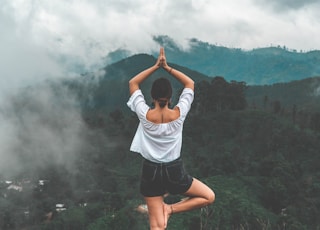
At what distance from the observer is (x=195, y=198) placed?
3.87m

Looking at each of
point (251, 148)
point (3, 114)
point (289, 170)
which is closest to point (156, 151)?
point (289, 170)

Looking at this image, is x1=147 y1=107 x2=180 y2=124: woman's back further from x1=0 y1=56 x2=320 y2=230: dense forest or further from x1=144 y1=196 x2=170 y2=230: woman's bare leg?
x1=0 y1=56 x2=320 y2=230: dense forest

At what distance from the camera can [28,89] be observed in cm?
11094

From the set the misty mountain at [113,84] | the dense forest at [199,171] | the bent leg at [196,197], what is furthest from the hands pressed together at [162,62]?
the misty mountain at [113,84]

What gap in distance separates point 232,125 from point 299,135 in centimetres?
698

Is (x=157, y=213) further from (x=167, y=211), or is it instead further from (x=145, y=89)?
(x=145, y=89)

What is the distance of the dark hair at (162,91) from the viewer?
357cm

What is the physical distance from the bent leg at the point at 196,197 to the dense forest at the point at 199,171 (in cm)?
1548

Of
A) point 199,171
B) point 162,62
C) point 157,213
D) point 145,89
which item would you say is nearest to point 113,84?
point 145,89

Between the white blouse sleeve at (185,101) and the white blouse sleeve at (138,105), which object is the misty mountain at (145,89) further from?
the white blouse sleeve at (138,105)

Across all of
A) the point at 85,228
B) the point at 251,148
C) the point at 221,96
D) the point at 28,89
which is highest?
the point at 28,89

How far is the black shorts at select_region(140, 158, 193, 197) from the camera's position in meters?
3.66

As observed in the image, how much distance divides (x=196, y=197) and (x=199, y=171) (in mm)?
29228

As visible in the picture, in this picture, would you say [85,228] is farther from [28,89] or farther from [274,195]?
[28,89]
